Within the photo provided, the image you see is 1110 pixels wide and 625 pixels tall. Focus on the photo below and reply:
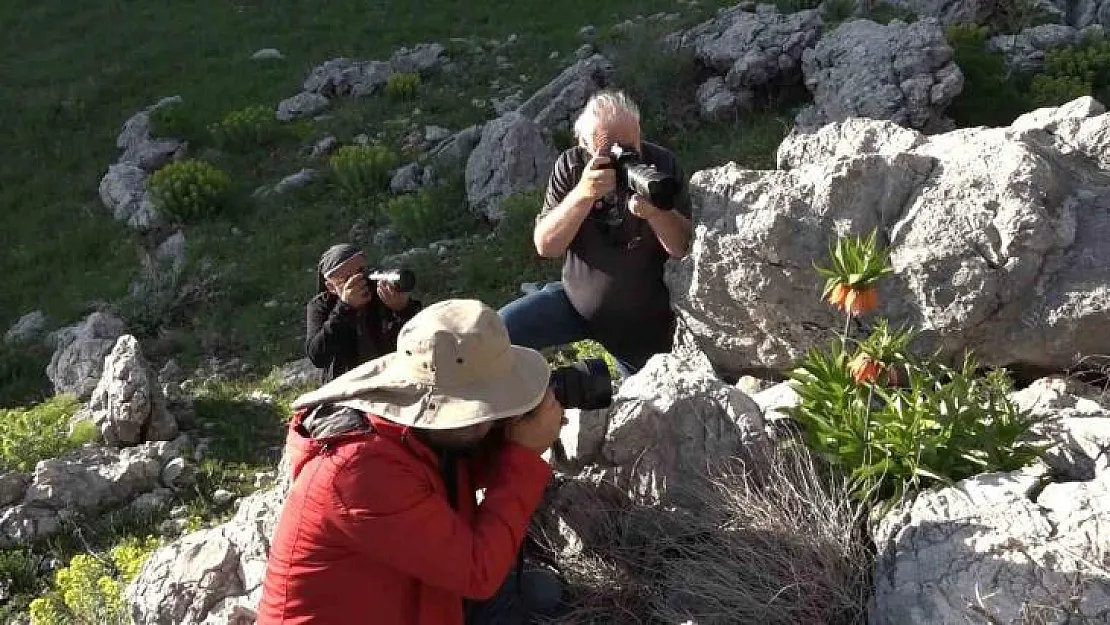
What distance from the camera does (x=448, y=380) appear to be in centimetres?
257

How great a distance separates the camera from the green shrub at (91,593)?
4.36 m

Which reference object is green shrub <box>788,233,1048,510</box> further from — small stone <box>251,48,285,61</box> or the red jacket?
small stone <box>251,48,285,61</box>

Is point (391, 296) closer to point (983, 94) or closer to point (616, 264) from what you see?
point (616, 264)

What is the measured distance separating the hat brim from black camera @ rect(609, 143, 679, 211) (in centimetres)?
115

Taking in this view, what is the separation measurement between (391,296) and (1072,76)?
23.9 feet

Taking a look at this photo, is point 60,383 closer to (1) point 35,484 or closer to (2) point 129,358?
(2) point 129,358

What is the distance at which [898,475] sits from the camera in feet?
9.51

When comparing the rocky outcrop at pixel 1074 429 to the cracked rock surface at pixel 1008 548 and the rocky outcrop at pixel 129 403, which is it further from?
the rocky outcrop at pixel 129 403

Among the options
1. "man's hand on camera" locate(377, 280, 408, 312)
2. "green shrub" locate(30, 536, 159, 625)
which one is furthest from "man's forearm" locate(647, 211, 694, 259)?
"green shrub" locate(30, 536, 159, 625)

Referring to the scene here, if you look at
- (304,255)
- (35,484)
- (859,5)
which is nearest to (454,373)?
(35,484)

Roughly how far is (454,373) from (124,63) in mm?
14117

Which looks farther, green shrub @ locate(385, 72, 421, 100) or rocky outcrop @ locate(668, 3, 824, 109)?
green shrub @ locate(385, 72, 421, 100)

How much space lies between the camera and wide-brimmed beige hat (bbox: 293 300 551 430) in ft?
8.30

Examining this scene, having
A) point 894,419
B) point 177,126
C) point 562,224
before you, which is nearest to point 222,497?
point 562,224
